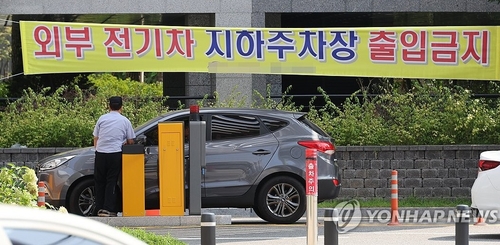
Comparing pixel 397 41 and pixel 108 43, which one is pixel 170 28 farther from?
pixel 397 41

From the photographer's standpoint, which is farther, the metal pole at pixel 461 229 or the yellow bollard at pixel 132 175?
the yellow bollard at pixel 132 175

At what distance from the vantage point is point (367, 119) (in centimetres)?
1881

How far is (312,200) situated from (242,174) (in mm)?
4763

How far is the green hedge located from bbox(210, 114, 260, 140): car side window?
4.66 m

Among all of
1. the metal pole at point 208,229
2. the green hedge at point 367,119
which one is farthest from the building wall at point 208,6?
the metal pole at point 208,229

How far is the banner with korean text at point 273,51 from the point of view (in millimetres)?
18312

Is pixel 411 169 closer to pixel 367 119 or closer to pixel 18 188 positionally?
pixel 367 119

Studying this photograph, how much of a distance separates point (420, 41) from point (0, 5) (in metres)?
8.53

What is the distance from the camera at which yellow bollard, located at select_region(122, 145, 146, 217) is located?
13.4 meters

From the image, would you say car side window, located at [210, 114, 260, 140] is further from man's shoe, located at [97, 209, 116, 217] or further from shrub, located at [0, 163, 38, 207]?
shrub, located at [0, 163, 38, 207]

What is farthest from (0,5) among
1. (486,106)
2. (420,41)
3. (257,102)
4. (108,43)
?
(486,106)

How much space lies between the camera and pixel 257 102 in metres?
20.9

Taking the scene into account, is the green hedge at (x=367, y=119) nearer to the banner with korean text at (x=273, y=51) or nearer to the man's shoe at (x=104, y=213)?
the banner with korean text at (x=273, y=51)

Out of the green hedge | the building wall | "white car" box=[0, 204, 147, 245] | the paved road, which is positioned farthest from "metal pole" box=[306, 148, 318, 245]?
the building wall
